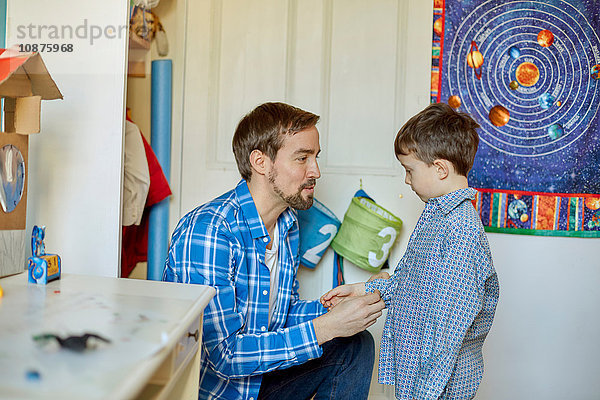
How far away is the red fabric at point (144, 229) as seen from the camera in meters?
2.04

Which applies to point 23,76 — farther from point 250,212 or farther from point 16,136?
point 250,212

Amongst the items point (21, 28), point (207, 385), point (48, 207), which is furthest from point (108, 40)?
point (207, 385)

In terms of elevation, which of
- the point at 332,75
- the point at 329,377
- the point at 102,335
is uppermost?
the point at 332,75

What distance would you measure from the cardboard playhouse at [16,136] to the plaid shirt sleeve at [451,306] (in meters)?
0.97

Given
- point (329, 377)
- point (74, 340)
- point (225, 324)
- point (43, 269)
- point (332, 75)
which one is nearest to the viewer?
point (74, 340)

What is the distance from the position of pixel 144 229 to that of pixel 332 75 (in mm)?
985

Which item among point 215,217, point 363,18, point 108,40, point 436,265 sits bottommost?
point 436,265

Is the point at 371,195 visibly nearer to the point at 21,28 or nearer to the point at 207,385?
the point at 207,385

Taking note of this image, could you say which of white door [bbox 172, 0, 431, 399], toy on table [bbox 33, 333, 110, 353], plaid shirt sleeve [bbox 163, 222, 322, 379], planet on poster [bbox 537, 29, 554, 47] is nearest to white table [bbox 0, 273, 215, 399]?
toy on table [bbox 33, 333, 110, 353]

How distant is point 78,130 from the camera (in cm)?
148

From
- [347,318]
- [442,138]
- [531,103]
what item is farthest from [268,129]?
[531,103]

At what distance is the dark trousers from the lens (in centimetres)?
155

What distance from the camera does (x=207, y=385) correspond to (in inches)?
55.2

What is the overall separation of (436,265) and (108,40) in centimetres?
107
